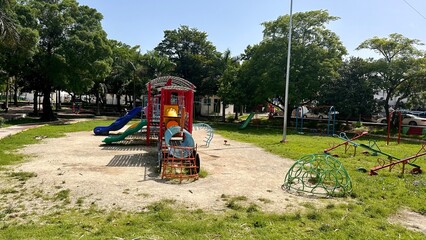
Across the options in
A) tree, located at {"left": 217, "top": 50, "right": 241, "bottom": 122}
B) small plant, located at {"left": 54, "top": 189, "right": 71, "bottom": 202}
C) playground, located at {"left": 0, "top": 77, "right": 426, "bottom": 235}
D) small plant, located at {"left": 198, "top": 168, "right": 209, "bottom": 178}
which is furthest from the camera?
tree, located at {"left": 217, "top": 50, "right": 241, "bottom": 122}

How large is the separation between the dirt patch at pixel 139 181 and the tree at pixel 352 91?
16.4 m

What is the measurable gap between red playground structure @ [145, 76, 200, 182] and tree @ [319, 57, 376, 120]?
49.5ft

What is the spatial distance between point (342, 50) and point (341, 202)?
26.1 m

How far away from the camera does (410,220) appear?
6137 mm

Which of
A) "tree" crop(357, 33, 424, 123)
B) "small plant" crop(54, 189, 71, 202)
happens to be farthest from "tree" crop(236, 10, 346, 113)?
"small plant" crop(54, 189, 71, 202)

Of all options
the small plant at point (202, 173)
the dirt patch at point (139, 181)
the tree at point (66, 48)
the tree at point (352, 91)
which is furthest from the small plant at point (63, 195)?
the tree at point (352, 91)

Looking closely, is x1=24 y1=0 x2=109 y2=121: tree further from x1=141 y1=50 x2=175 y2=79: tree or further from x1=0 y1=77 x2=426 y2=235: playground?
x1=0 y1=77 x2=426 y2=235: playground

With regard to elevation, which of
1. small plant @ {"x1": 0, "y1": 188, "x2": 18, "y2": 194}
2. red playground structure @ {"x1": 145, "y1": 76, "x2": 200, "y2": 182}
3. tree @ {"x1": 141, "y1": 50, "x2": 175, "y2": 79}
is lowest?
small plant @ {"x1": 0, "y1": 188, "x2": 18, "y2": 194}

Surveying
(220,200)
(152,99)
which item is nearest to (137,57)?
(152,99)

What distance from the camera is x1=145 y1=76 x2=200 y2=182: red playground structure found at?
31.0 ft

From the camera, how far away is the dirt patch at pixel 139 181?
266 inches

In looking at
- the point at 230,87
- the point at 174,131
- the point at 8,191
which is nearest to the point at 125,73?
the point at 230,87

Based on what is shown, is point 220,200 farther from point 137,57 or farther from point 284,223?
point 137,57

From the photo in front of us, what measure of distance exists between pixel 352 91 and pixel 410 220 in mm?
22810
